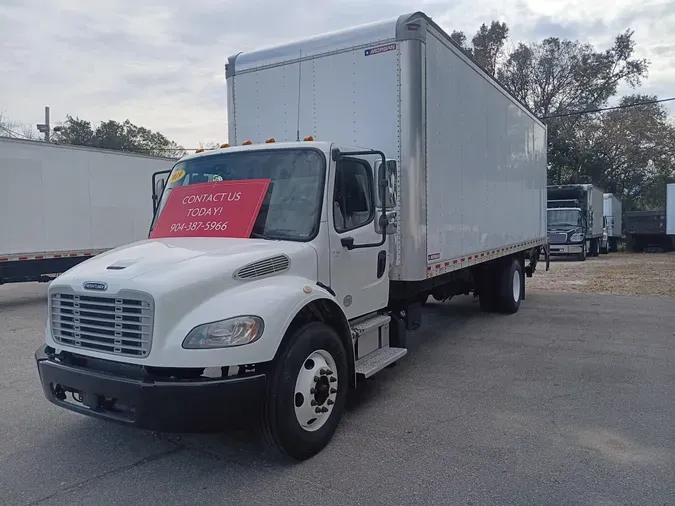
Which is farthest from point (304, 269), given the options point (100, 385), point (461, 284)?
point (461, 284)

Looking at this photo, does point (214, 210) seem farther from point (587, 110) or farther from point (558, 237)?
point (587, 110)

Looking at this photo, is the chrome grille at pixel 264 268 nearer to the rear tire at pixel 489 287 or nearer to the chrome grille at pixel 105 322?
the chrome grille at pixel 105 322

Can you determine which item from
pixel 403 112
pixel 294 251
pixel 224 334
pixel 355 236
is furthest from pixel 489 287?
Result: pixel 224 334

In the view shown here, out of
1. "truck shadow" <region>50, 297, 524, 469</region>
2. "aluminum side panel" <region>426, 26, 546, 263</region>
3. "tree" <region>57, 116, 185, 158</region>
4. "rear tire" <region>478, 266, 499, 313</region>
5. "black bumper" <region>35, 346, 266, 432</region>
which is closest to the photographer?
"black bumper" <region>35, 346, 266, 432</region>

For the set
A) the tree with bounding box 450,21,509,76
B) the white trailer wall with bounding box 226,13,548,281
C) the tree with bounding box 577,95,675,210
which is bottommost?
the white trailer wall with bounding box 226,13,548,281

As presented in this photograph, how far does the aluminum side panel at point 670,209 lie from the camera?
91.7ft

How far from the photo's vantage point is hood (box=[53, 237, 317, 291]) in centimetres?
368

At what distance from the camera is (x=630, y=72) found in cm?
3819

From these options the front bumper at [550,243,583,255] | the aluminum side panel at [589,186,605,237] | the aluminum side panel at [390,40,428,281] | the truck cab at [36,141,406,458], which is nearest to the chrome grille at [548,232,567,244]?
the front bumper at [550,243,583,255]

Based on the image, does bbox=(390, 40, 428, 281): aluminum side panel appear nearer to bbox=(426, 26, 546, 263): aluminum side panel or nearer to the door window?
bbox=(426, 26, 546, 263): aluminum side panel

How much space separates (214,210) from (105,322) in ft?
4.68

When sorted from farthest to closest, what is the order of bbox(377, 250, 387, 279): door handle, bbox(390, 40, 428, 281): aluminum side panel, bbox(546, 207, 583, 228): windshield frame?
1. bbox(546, 207, 583, 228): windshield frame
2. bbox(390, 40, 428, 281): aluminum side panel
3. bbox(377, 250, 387, 279): door handle

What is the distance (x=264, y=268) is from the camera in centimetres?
404

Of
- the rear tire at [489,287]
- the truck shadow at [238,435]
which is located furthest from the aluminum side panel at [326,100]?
the rear tire at [489,287]
